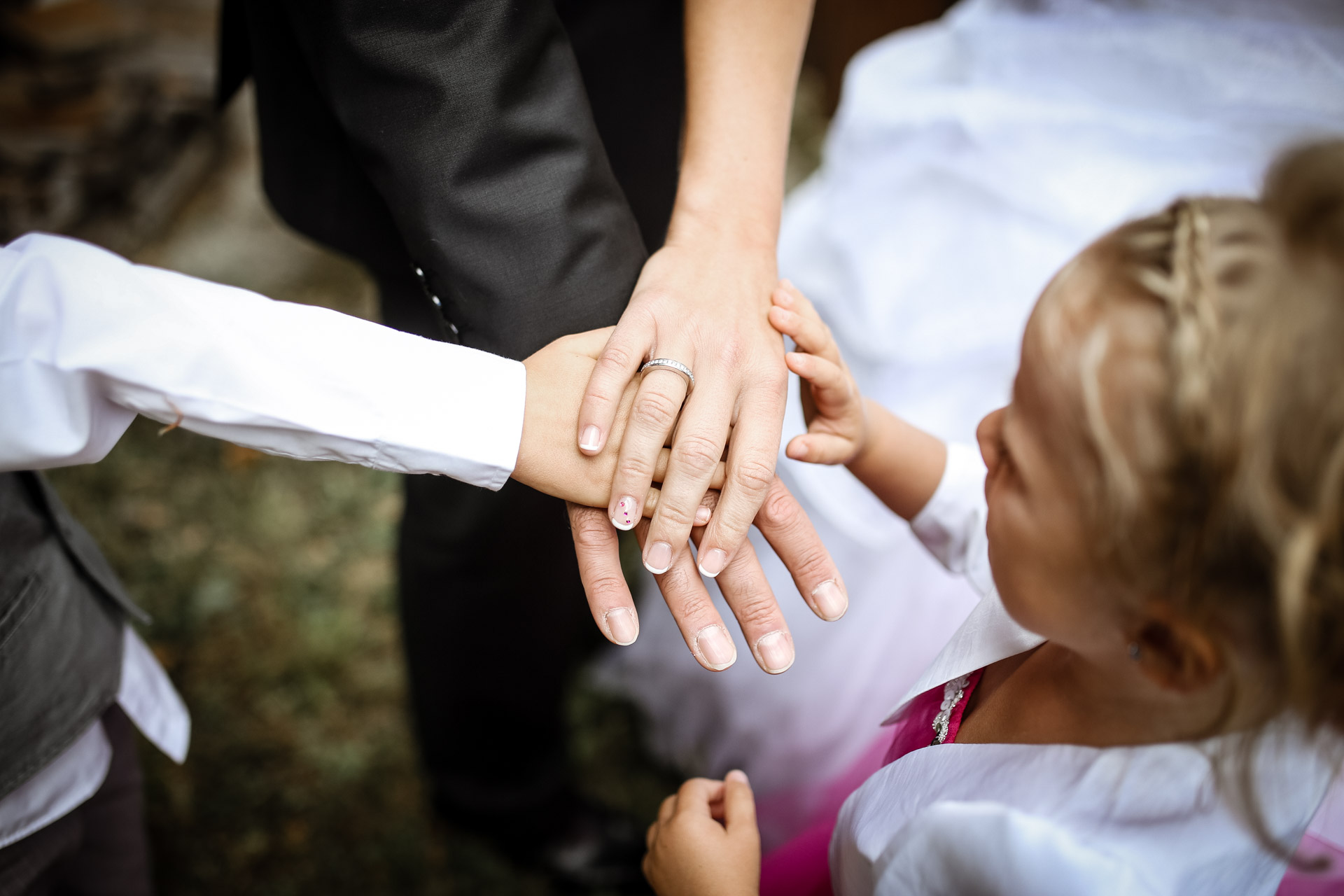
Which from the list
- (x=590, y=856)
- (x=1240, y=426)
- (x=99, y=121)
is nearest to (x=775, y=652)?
(x=1240, y=426)

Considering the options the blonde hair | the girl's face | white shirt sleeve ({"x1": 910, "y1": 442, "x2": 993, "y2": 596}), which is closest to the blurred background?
white shirt sleeve ({"x1": 910, "y1": 442, "x2": 993, "y2": 596})

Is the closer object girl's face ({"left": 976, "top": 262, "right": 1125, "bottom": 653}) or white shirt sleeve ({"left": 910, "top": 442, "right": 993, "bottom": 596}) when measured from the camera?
girl's face ({"left": 976, "top": 262, "right": 1125, "bottom": 653})

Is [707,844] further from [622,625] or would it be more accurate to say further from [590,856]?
[590,856]

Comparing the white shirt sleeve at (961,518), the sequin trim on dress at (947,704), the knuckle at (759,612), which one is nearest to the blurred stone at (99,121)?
the knuckle at (759,612)

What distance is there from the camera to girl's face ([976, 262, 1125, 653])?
66cm

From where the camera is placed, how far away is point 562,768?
1.61 m

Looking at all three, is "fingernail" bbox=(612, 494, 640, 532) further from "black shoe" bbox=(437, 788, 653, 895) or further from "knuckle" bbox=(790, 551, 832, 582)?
"black shoe" bbox=(437, 788, 653, 895)

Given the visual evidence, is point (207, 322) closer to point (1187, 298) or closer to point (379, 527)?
point (1187, 298)

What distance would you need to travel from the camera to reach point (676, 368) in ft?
3.15

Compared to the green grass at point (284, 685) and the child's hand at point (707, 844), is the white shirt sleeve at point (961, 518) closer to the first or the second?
the child's hand at point (707, 844)

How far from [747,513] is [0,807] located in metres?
0.91

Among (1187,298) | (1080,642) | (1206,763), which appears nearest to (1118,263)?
(1187,298)

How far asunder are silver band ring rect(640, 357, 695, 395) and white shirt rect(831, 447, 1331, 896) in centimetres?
51

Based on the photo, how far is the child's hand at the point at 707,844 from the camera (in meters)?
0.90
